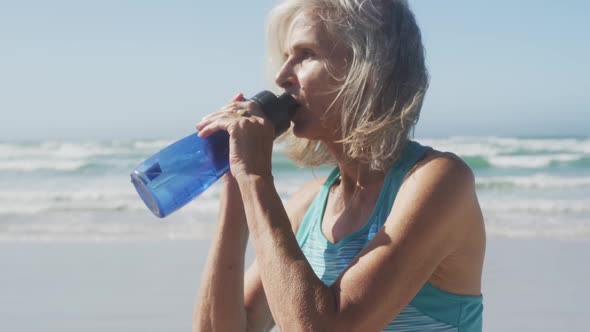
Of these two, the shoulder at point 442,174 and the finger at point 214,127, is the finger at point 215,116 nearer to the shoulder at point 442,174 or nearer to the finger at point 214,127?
the finger at point 214,127

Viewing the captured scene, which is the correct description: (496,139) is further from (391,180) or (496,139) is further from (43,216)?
(391,180)

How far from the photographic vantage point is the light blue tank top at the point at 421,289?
2.07 meters

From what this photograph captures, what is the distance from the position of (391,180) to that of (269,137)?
1.19ft

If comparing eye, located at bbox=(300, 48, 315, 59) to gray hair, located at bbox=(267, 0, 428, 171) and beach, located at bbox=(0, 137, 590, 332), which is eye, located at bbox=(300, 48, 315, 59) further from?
beach, located at bbox=(0, 137, 590, 332)

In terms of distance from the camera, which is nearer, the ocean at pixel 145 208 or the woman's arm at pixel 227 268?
the woman's arm at pixel 227 268

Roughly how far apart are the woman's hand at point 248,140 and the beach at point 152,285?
3410 millimetres

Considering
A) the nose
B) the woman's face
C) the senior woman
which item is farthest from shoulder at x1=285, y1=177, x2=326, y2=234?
the nose

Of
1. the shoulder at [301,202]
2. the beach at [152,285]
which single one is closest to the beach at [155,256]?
the beach at [152,285]

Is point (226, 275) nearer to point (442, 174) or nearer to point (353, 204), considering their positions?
point (353, 204)

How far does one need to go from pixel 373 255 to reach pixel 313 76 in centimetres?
56

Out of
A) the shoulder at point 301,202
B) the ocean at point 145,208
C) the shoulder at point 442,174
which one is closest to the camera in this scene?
the shoulder at point 442,174

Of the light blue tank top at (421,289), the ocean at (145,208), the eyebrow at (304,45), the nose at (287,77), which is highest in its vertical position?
the eyebrow at (304,45)

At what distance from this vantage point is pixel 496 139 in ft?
80.1

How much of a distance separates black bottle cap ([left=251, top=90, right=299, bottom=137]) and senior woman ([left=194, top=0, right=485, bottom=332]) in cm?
3
